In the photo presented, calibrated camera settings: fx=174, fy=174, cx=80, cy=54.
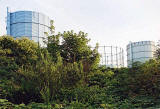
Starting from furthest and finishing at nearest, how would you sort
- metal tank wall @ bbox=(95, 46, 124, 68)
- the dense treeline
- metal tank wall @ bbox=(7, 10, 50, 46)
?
metal tank wall @ bbox=(7, 10, 50, 46) → metal tank wall @ bbox=(95, 46, 124, 68) → the dense treeline

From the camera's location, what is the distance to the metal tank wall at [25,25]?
63.6 feet

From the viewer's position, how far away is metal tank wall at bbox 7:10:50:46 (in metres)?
19.4

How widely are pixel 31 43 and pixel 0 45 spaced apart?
1.38 m

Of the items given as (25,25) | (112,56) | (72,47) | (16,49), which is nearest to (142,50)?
(112,56)

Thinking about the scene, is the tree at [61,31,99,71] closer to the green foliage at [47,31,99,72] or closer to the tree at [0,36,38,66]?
the green foliage at [47,31,99,72]

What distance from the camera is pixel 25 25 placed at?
1942cm

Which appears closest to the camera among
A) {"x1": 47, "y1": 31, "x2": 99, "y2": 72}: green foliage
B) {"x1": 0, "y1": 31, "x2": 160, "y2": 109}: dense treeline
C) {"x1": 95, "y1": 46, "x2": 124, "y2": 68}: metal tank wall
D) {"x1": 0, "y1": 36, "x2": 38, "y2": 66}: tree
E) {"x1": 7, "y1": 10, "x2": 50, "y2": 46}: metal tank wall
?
{"x1": 0, "y1": 31, "x2": 160, "y2": 109}: dense treeline

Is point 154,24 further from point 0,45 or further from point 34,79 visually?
point 0,45

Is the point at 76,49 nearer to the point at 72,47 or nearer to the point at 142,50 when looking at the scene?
the point at 72,47

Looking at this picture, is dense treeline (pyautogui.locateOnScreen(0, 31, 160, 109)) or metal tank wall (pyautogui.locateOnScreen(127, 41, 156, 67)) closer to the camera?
dense treeline (pyautogui.locateOnScreen(0, 31, 160, 109))

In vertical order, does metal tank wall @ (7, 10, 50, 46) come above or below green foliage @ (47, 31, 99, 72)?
above

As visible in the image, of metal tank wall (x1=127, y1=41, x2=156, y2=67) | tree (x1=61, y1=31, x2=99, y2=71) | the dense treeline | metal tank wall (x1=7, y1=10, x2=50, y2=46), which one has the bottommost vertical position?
the dense treeline

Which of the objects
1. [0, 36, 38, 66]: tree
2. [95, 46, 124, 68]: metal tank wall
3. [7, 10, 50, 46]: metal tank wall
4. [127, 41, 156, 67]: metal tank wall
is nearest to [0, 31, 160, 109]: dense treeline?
[0, 36, 38, 66]: tree

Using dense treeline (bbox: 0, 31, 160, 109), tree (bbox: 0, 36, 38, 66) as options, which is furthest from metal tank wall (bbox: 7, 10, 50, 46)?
dense treeline (bbox: 0, 31, 160, 109)
